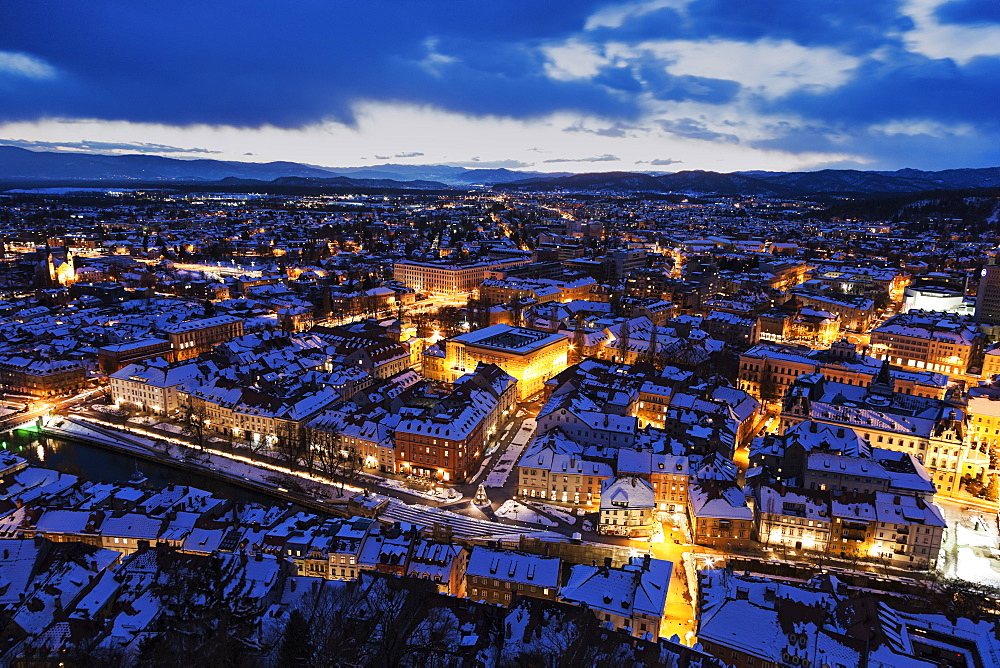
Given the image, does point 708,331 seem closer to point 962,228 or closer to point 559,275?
point 559,275

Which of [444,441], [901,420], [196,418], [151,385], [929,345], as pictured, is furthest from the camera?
[929,345]

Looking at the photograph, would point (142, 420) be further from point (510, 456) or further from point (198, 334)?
point (510, 456)

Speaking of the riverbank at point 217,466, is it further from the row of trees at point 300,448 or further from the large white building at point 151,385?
the large white building at point 151,385

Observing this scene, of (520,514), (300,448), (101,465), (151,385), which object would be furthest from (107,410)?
(520,514)

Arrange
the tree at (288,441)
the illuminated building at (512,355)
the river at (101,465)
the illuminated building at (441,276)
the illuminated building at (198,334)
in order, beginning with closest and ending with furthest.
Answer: the river at (101,465) → the tree at (288,441) → the illuminated building at (512,355) → the illuminated building at (198,334) → the illuminated building at (441,276)

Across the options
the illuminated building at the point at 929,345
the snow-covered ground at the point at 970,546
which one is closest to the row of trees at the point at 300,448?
the snow-covered ground at the point at 970,546

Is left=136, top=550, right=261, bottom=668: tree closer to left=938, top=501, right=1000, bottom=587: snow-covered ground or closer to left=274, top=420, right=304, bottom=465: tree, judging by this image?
left=274, top=420, right=304, bottom=465: tree

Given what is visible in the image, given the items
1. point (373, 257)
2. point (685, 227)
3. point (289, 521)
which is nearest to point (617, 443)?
point (289, 521)
